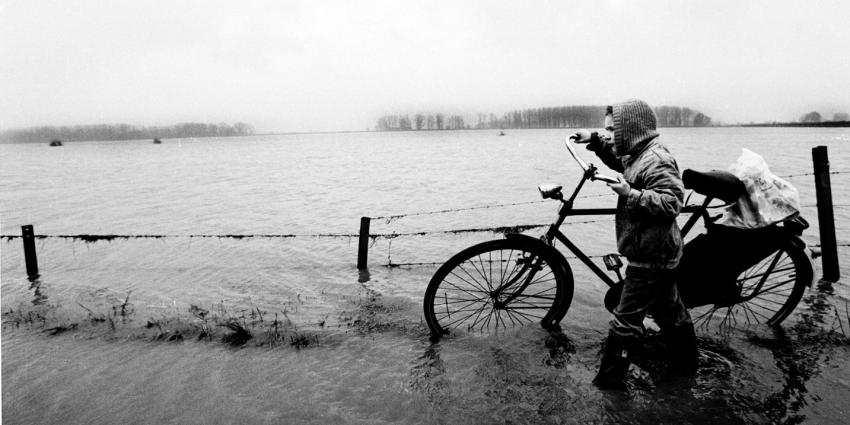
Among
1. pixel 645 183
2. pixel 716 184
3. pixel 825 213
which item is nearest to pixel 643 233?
pixel 645 183

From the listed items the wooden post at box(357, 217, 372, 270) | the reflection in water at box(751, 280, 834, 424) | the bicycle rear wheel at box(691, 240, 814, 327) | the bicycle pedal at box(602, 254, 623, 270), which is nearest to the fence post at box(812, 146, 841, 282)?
the reflection in water at box(751, 280, 834, 424)

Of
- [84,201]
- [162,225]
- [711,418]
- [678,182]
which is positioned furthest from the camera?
[84,201]

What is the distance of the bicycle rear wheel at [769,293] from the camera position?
397cm

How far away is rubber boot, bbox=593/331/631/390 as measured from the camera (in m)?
3.43

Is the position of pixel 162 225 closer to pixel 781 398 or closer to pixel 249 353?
pixel 249 353

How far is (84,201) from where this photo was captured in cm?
2075

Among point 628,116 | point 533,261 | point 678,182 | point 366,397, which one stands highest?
point 628,116

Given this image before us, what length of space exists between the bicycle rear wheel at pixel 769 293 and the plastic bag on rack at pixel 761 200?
0.64 m

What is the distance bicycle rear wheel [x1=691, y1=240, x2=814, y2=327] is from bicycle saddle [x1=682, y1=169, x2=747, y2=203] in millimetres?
883

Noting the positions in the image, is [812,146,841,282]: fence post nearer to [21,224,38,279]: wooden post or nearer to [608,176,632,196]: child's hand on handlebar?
[608,176,632,196]: child's hand on handlebar

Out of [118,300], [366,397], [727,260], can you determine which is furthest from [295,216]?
[727,260]

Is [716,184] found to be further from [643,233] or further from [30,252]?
[30,252]

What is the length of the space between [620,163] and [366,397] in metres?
2.93

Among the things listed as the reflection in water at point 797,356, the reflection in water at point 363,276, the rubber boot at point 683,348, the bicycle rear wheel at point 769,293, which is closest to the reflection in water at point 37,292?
the reflection in water at point 363,276
